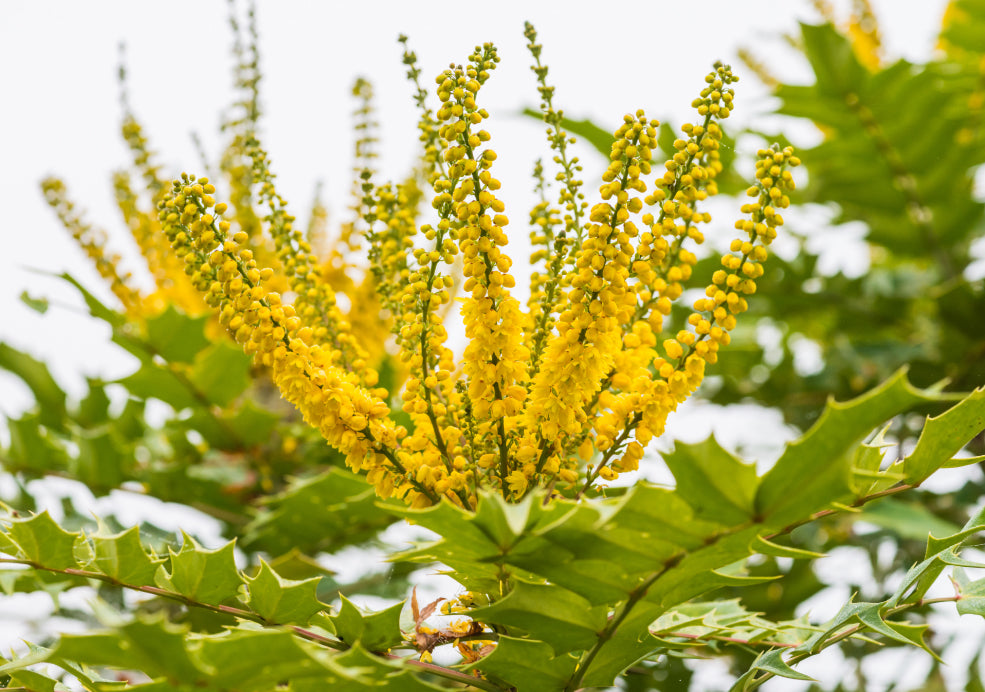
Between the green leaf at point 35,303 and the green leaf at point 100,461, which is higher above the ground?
the green leaf at point 35,303

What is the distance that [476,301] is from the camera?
3.42 ft

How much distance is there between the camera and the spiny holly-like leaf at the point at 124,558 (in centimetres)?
108

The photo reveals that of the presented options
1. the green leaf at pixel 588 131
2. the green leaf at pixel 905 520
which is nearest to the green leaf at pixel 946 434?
the green leaf at pixel 905 520

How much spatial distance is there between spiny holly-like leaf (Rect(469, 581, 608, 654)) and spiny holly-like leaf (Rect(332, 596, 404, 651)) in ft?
0.35

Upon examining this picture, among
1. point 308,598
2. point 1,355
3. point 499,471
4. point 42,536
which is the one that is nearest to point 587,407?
point 499,471

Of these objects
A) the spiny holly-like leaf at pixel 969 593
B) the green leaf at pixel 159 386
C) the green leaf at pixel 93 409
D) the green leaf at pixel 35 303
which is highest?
the green leaf at pixel 35 303

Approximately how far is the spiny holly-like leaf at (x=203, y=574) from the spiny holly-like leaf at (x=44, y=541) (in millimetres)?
121

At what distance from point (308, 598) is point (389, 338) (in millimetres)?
1357

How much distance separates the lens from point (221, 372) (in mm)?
2070

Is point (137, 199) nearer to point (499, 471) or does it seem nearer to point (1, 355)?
point (1, 355)

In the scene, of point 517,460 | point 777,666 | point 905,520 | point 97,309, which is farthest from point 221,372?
point 905,520

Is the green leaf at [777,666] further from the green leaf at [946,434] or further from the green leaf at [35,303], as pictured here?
the green leaf at [35,303]

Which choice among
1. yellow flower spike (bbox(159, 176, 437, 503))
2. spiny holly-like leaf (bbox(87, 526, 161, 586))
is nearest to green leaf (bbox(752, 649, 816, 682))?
yellow flower spike (bbox(159, 176, 437, 503))

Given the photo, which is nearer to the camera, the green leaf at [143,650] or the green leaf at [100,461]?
the green leaf at [143,650]
